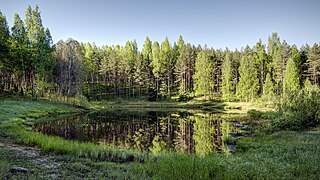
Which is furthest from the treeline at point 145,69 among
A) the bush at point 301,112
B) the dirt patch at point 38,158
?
the dirt patch at point 38,158

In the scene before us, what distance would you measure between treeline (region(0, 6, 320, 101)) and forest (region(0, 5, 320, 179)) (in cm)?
33

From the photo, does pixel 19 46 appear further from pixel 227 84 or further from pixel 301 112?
pixel 227 84

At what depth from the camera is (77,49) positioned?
5544 centimetres

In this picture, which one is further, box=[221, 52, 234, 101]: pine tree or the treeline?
box=[221, 52, 234, 101]: pine tree

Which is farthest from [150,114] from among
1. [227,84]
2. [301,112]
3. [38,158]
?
[38,158]

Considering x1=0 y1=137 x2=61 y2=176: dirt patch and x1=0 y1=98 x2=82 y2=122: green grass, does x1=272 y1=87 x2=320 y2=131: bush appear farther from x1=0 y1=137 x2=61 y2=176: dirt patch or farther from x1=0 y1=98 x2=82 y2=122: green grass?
x1=0 y1=98 x2=82 y2=122: green grass

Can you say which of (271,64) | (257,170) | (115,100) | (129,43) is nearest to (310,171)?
(257,170)

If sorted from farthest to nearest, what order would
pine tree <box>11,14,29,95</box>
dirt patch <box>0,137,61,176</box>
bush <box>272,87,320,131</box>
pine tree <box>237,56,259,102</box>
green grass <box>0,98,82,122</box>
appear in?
pine tree <box>237,56,259,102</box> → pine tree <box>11,14,29,95</box> → green grass <box>0,98,82,122</box> → bush <box>272,87,320,131</box> → dirt patch <box>0,137,61,176</box>

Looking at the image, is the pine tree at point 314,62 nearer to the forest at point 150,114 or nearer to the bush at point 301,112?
the forest at point 150,114

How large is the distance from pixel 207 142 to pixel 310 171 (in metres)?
11.2

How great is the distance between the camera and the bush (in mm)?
21141

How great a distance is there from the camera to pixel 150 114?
44.6 meters

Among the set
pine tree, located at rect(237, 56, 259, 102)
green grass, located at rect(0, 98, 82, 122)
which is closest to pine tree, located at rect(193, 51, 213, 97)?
pine tree, located at rect(237, 56, 259, 102)

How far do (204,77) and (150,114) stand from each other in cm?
3563
